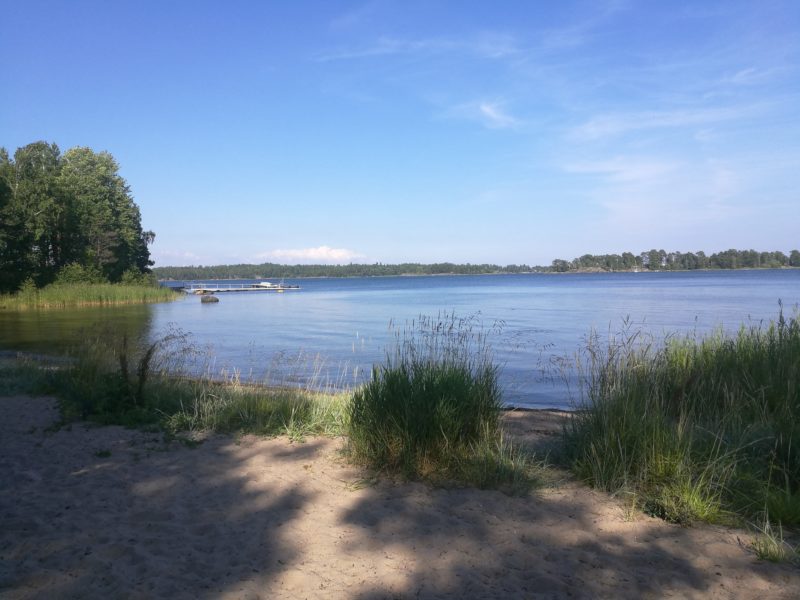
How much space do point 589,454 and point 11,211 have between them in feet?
165

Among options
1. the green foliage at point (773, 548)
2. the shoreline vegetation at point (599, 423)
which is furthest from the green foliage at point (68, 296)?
the green foliage at point (773, 548)

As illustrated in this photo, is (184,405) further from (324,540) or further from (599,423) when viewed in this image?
(599,423)

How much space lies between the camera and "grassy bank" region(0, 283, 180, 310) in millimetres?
44359

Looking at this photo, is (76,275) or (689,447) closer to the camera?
(689,447)

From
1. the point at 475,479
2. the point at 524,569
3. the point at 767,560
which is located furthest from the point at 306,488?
the point at 767,560

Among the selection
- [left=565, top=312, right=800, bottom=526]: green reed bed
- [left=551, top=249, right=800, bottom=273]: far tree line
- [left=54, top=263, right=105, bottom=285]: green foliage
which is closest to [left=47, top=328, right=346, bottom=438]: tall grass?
[left=565, top=312, right=800, bottom=526]: green reed bed

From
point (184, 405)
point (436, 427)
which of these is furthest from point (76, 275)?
point (436, 427)

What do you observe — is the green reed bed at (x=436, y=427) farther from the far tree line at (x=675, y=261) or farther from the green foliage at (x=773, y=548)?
the far tree line at (x=675, y=261)

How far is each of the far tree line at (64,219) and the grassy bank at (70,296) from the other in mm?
2077

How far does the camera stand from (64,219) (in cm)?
5159

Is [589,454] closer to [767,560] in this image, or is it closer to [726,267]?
Answer: [767,560]

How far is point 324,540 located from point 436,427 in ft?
5.94

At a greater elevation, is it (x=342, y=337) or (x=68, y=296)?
(x=68, y=296)

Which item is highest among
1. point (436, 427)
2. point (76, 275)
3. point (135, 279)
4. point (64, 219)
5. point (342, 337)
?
point (64, 219)
